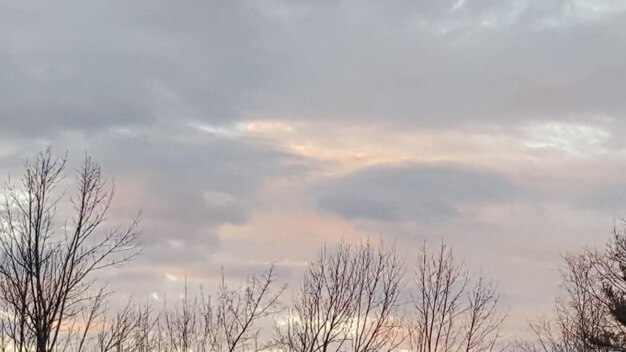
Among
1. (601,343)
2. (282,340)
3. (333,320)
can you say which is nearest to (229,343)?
(282,340)

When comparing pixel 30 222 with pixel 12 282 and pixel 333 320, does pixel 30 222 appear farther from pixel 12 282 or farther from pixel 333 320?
pixel 333 320

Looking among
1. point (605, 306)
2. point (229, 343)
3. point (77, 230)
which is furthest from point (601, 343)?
point (77, 230)

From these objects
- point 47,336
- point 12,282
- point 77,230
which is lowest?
point 47,336

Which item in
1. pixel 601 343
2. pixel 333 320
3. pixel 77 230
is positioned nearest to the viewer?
pixel 77 230

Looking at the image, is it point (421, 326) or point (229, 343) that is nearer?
point (229, 343)

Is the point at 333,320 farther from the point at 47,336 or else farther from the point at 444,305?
the point at 47,336

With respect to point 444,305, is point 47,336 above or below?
below

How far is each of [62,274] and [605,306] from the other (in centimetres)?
2686

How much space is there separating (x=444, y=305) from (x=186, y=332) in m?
8.62

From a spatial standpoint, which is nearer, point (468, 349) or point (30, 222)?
point (30, 222)

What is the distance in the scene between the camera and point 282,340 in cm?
2592

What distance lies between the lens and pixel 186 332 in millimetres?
29109

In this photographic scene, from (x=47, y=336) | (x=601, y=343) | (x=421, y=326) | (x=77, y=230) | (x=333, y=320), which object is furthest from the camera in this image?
(x=601, y=343)

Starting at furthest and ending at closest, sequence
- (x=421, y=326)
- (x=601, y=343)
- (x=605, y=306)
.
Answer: (x=605, y=306)
(x=601, y=343)
(x=421, y=326)
